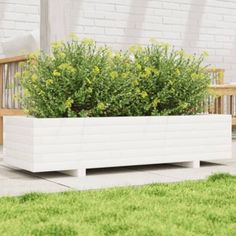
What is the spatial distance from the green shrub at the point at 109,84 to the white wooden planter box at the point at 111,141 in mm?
104

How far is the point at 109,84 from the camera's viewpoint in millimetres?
3230

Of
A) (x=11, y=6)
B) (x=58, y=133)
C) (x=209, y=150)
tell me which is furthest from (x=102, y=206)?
(x=11, y=6)

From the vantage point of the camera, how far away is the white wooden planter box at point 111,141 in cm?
299

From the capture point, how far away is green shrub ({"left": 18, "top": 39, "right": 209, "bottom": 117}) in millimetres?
3152

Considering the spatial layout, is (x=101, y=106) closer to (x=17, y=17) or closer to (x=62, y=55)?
(x=62, y=55)

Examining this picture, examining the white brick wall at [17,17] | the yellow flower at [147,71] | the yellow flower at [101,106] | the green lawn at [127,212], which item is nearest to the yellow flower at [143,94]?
the yellow flower at [147,71]

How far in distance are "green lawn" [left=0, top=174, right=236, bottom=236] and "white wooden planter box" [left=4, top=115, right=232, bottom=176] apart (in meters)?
0.63

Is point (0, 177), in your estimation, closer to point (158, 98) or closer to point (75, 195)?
point (75, 195)

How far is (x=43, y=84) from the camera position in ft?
10.5

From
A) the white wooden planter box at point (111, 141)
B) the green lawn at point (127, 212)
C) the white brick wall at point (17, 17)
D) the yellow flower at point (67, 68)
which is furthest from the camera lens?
the white brick wall at point (17, 17)

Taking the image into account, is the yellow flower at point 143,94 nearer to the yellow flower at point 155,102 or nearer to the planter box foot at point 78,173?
the yellow flower at point 155,102

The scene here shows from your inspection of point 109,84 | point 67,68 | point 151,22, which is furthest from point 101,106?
point 151,22

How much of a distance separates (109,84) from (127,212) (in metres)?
1.33

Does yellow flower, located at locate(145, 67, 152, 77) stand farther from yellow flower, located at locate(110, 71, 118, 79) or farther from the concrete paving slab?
the concrete paving slab
